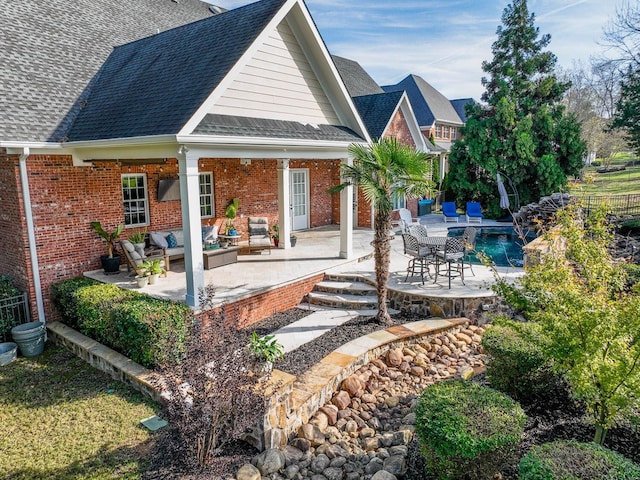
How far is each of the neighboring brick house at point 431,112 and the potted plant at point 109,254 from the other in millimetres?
25664

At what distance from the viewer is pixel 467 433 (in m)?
4.04

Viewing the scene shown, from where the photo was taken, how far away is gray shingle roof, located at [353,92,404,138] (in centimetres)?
1856

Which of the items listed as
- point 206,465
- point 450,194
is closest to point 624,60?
point 450,194

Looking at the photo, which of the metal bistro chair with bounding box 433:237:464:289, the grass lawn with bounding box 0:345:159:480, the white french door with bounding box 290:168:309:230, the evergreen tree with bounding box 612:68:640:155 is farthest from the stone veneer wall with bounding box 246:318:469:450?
the evergreen tree with bounding box 612:68:640:155

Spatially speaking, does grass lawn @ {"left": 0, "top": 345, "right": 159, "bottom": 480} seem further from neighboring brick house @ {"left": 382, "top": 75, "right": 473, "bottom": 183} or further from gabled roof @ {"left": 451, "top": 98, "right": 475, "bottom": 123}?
gabled roof @ {"left": 451, "top": 98, "right": 475, "bottom": 123}

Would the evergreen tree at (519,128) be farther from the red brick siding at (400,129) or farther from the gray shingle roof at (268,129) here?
the gray shingle roof at (268,129)

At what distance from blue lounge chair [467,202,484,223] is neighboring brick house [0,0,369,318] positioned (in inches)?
464

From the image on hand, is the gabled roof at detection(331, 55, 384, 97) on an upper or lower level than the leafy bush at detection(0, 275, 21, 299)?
upper

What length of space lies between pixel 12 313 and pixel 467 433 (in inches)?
358

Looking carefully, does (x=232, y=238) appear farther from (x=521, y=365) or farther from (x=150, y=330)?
(x=521, y=365)

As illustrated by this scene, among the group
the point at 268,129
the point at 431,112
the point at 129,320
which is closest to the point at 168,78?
the point at 268,129

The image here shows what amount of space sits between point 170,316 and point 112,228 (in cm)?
467

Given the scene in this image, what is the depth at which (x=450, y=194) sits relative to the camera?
83.3 feet

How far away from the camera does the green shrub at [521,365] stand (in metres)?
5.52
